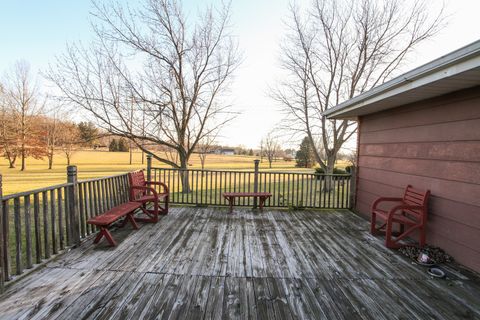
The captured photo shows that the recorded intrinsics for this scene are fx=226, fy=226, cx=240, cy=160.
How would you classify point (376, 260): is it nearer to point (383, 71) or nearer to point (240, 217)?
point (240, 217)

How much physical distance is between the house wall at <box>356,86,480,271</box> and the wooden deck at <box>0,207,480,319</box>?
0.56 meters

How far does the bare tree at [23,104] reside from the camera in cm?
1385

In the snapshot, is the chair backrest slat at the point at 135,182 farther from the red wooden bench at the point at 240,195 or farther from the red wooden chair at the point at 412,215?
the red wooden chair at the point at 412,215

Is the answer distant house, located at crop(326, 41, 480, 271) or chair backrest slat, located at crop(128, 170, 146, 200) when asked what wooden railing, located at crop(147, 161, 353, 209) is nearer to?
chair backrest slat, located at crop(128, 170, 146, 200)

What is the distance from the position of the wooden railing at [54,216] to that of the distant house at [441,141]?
161 inches

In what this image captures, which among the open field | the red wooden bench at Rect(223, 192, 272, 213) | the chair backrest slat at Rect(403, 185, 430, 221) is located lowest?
the open field

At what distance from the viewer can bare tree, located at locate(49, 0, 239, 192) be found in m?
7.16

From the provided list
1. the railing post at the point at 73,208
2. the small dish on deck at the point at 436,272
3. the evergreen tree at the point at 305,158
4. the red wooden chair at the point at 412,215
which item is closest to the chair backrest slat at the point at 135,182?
the railing post at the point at 73,208

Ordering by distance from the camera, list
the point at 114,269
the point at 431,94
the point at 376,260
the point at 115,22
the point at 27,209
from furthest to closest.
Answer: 1. the point at 115,22
2. the point at 431,94
3. the point at 376,260
4. the point at 114,269
5. the point at 27,209

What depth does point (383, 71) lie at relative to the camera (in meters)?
9.23

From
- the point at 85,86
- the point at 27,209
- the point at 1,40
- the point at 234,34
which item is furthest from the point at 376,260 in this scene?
the point at 1,40

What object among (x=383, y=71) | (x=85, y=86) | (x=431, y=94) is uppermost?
(x=383, y=71)

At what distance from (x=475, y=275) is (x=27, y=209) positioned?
4725 millimetres

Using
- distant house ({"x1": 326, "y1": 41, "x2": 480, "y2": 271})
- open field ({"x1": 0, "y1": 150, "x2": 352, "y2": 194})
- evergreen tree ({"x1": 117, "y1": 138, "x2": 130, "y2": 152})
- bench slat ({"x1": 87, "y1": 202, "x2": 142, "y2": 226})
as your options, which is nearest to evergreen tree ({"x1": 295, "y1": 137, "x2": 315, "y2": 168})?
open field ({"x1": 0, "y1": 150, "x2": 352, "y2": 194})
